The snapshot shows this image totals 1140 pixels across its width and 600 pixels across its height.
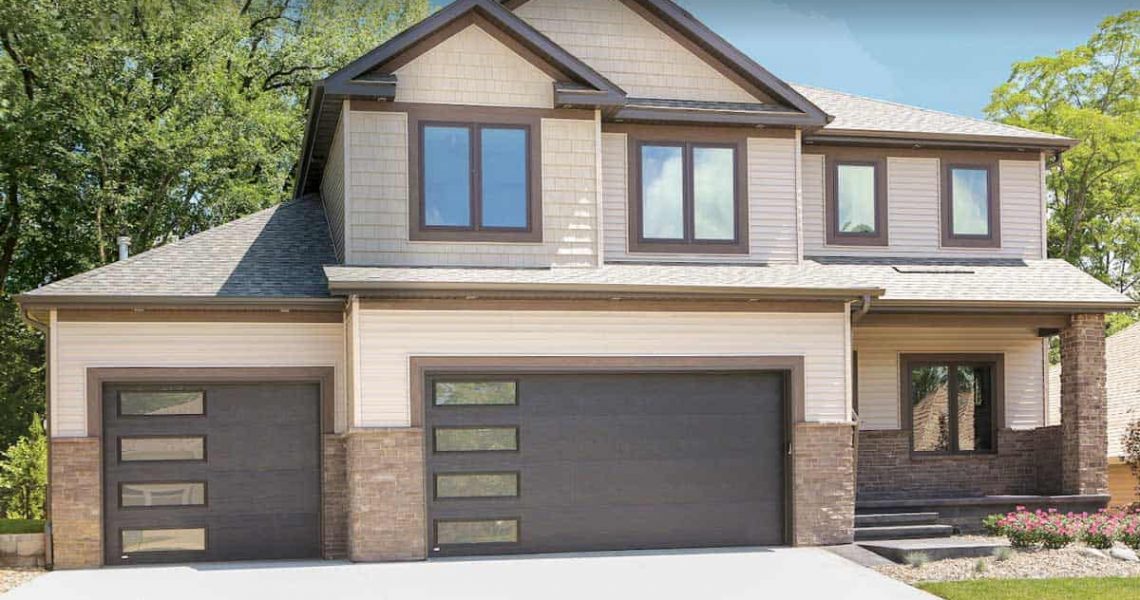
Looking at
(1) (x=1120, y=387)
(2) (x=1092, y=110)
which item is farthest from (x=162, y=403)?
(2) (x=1092, y=110)

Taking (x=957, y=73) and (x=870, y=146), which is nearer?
(x=870, y=146)

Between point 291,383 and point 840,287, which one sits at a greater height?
point 840,287

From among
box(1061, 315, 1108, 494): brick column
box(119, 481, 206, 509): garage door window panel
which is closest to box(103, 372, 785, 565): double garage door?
box(119, 481, 206, 509): garage door window panel

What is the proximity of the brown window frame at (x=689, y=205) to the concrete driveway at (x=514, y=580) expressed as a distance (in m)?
4.03

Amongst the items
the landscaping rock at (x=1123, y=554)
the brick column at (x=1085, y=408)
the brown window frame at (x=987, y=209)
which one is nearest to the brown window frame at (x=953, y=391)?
the brick column at (x=1085, y=408)

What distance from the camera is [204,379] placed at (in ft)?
44.6

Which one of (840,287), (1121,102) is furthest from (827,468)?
(1121,102)

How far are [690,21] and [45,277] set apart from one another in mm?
17787

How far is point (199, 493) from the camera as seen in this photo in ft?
44.8

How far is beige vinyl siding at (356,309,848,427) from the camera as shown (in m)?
13.1

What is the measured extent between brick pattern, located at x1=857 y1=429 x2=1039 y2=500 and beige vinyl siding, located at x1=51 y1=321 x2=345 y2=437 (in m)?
8.05

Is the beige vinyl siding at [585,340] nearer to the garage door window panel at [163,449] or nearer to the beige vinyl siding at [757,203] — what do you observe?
the beige vinyl siding at [757,203]

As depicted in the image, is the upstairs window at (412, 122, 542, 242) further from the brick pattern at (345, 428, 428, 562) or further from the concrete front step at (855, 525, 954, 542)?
the concrete front step at (855, 525, 954, 542)

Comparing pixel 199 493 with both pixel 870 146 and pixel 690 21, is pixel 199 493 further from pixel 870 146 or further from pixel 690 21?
pixel 870 146
